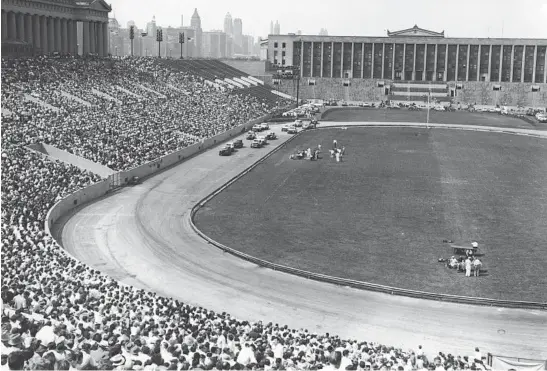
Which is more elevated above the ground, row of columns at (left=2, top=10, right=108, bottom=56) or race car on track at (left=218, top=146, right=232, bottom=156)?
row of columns at (left=2, top=10, right=108, bottom=56)

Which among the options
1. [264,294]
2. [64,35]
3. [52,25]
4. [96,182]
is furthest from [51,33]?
[264,294]

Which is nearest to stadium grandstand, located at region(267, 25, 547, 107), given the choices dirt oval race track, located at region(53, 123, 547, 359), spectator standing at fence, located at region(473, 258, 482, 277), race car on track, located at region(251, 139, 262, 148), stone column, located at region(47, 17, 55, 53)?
stone column, located at region(47, 17, 55, 53)

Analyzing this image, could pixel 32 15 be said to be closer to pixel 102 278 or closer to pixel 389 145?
pixel 389 145

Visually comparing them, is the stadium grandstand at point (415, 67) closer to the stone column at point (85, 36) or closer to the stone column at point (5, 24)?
the stone column at point (85, 36)

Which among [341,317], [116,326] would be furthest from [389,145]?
[116,326]

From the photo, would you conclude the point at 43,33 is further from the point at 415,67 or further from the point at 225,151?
the point at 415,67

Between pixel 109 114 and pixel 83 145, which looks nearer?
pixel 83 145

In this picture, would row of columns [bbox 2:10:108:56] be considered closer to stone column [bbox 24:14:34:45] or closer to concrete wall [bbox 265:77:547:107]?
stone column [bbox 24:14:34:45]
